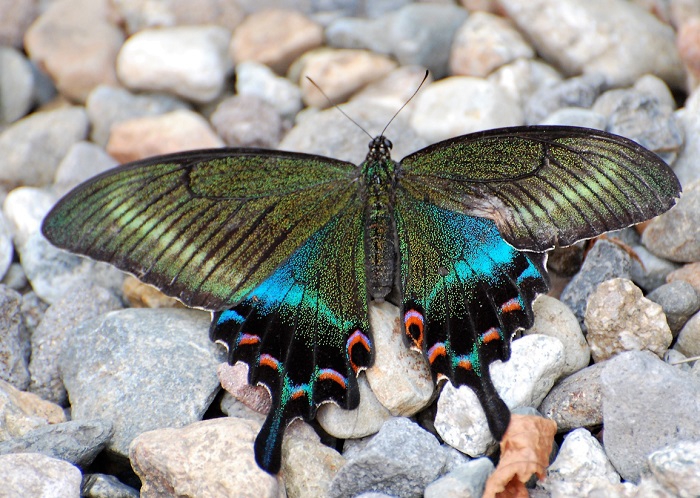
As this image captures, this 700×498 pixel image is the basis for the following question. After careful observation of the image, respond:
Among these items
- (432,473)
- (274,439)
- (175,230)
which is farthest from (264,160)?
(432,473)

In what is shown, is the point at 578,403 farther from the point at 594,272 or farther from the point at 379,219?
the point at 379,219

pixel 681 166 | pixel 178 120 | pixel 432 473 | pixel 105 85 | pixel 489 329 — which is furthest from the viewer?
pixel 105 85

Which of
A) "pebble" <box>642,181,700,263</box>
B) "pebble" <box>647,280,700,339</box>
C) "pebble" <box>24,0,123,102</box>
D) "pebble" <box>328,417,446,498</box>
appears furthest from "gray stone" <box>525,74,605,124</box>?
"pebble" <box>24,0,123,102</box>

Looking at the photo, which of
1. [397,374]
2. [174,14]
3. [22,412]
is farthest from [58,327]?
[174,14]

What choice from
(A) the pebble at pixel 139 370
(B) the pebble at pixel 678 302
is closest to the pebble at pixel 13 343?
(A) the pebble at pixel 139 370

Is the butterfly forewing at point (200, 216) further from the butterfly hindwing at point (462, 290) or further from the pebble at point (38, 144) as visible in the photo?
the pebble at point (38, 144)

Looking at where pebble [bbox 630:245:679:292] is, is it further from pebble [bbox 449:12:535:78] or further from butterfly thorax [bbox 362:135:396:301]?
pebble [bbox 449:12:535:78]

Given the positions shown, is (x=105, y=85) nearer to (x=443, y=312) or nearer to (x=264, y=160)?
(x=264, y=160)
